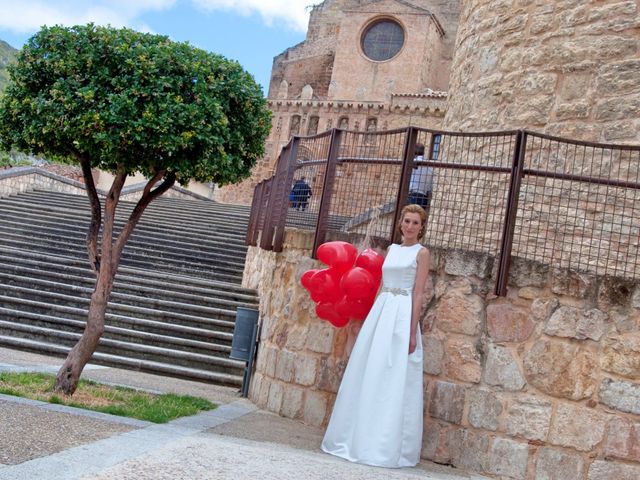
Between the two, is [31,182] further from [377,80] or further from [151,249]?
[377,80]

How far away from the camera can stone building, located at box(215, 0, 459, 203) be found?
156ft

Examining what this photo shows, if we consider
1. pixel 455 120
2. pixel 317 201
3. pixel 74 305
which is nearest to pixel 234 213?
pixel 74 305

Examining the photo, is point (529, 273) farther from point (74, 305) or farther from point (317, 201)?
point (74, 305)

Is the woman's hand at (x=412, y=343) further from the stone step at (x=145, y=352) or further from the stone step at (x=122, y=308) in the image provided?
the stone step at (x=122, y=308)

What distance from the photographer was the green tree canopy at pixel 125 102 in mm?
6602

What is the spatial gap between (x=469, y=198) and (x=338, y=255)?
1.37 meters

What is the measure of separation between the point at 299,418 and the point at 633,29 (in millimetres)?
4561

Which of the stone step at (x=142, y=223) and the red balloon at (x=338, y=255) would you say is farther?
the stone step at (x=142, y=223)

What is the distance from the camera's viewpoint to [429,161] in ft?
21.3

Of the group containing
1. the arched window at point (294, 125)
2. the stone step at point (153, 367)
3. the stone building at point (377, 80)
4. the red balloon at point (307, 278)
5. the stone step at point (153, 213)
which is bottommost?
the stone step at point (153, 367)

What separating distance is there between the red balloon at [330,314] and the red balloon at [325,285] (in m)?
0.05

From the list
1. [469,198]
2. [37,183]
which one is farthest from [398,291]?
[37,183]

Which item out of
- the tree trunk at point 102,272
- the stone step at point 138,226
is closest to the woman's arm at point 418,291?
the tree trunk at point 102,272

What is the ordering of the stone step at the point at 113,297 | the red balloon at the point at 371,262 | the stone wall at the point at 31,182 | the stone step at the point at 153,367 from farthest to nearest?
1. the stone wall at the point at 31,182
2. the stone step at the point at 113,297
3. the stone step at the point at 153,367
4. the red balloon at the point at 371,262
